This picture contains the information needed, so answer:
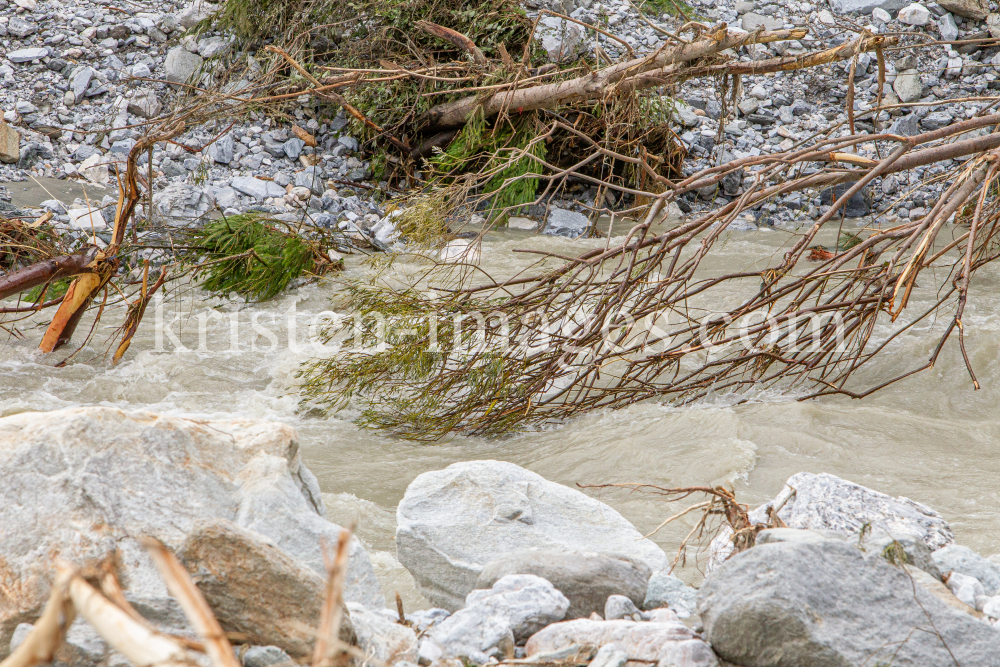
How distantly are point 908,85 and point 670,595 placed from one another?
24.5 ft

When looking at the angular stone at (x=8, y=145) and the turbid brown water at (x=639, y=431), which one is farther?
the angular stone at (x=8, y=145)

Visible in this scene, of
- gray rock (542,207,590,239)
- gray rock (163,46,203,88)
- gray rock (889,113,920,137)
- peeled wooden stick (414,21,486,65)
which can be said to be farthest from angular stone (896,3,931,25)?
gray rock (163,46,203,88)

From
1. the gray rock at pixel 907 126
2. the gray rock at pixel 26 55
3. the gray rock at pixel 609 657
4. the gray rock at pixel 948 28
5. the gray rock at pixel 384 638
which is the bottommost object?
the gray rock at pixel 384 638

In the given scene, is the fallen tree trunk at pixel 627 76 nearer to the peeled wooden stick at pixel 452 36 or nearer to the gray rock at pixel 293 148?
the peeled wooden stick at pixel 452 36

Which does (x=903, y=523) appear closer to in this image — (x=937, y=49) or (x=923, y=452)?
(x=923, y=452)

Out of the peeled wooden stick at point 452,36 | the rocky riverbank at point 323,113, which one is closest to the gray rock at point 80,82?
the rocky riverbank at point 323,113

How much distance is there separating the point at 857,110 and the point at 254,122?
554cm

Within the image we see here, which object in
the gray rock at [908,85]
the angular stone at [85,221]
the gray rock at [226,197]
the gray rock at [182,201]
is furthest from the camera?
the gray rock at [908,85]

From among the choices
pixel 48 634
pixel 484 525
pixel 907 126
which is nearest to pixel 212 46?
pixel 907 126

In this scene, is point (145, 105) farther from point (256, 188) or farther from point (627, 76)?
point (627, 76)

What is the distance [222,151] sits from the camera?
22.6 ft

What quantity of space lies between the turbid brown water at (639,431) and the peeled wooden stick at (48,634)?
1.60 meters

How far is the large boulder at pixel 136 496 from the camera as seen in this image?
151 centimetres

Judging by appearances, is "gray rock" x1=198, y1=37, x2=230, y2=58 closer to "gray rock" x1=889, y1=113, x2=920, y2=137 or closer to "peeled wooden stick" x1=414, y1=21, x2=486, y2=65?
"peeled wooden stick" x1=414, y1=21, x2=486, y2=65
